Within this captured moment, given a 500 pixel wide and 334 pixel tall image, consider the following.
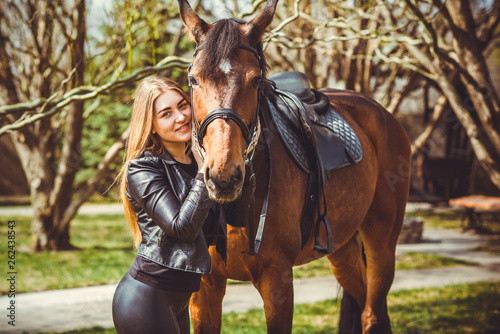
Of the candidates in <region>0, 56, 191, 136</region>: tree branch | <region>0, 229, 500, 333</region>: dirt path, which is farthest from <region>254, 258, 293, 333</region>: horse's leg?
<region>0, 56, 191, 136</region>: tree branch

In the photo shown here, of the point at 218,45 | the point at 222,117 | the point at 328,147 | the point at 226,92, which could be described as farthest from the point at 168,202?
the point at 328,147

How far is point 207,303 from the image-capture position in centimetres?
250

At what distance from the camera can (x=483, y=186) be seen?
1683 centimetres

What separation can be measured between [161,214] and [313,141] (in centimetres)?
113

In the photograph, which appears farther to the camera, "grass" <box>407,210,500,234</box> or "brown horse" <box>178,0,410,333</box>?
"grass" <box>407,210,500,234</box>

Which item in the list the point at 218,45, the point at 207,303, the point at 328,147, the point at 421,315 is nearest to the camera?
the point at 218,45

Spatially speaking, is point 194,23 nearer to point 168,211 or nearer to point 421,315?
point 168,211

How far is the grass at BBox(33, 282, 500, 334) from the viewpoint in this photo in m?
4.51

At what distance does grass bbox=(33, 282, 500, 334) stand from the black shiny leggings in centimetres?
272

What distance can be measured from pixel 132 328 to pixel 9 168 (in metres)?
16.4

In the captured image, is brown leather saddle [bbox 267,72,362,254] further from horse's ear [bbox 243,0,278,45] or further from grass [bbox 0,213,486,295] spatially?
grass [bbox 0,213,486,295]

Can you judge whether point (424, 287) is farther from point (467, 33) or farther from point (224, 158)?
point (224, 158)

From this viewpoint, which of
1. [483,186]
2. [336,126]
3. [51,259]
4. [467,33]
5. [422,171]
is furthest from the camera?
[483,186]

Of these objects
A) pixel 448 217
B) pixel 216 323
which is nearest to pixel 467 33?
pixel 216 323
